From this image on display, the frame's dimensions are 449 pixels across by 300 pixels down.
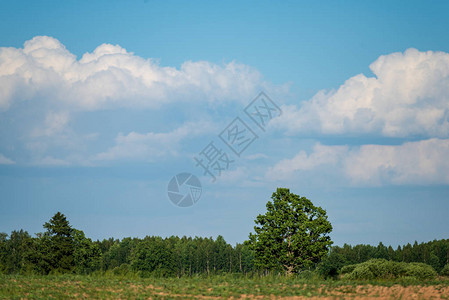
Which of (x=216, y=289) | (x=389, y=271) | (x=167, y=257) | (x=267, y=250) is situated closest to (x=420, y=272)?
(x=389, y=271)

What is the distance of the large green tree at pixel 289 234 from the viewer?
5497cm

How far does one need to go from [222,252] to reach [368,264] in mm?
133107

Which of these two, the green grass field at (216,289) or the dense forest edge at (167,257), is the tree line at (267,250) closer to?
the dense forest edge at (167,257)

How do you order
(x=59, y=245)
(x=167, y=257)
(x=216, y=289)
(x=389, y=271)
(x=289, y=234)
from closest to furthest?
(x=216, y=289)
(x=389, y=271)
(x=289, y=234)
(x=59, y=245)
(x=167, y=257)

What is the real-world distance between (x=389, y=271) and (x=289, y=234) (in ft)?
64.2

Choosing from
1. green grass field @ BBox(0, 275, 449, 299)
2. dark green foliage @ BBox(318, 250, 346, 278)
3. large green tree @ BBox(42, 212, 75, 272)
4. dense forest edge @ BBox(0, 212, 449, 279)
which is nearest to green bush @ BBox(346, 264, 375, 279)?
dense forest edge @ BBox(0, 212, 449, 279)

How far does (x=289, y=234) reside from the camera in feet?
182

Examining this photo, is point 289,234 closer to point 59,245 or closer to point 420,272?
point 420,272

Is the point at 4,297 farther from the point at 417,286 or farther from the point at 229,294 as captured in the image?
the point at 417,286

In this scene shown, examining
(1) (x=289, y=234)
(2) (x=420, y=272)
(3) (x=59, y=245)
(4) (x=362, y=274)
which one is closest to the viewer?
(2) (x=420, y=272)

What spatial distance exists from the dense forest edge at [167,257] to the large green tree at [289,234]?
1527 mm

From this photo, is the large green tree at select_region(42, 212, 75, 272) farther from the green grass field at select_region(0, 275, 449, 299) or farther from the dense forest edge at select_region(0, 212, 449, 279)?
the green grass field at select_region(0, 275, 449, 299)

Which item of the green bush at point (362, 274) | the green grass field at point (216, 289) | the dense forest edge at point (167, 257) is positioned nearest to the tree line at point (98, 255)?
the dense forest edge at point (167, 257)

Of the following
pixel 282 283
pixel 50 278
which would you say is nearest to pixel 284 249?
pixel 282 283
